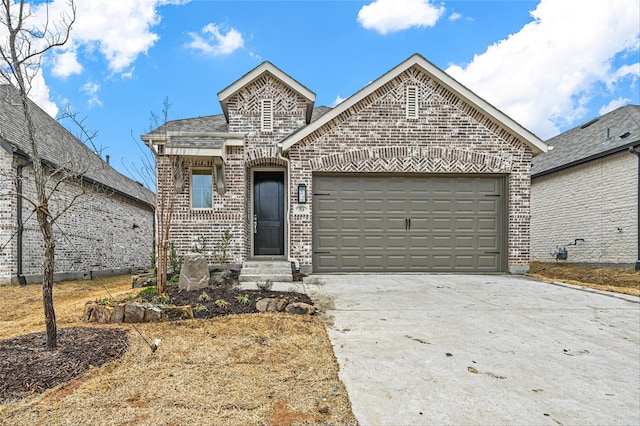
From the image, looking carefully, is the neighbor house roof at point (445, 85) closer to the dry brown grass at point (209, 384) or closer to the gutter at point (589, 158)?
the gutter at point (589, 158)

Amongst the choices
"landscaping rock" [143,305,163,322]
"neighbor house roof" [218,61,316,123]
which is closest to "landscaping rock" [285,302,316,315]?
"landscaping rock" [143,305,163,322]

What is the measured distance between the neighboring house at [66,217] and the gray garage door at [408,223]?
14.3ft

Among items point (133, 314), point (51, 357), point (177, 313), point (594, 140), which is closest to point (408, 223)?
point (177, 313)

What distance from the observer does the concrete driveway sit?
269 centimetres

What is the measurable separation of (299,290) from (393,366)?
3710 mm

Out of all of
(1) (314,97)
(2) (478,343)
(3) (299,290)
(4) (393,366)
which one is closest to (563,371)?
(2) (478,343)

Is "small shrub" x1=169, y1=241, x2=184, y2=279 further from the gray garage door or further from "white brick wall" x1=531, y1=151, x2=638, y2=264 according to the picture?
"white brick wall" x1=531, y1=151, x2=638, y2=264

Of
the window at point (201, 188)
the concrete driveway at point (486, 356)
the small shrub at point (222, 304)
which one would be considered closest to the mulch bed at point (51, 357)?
the small shrub at point (222, 304)

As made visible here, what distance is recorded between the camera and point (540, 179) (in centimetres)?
1480

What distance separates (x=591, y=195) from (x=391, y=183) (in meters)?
7.73

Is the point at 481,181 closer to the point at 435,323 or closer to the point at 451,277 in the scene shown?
the point at 451,277

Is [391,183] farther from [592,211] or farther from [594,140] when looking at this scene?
[594,140]

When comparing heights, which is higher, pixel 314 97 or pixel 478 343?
pixel 314 97

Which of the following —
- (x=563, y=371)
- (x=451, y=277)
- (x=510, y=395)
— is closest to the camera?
(x=510, y=395)
